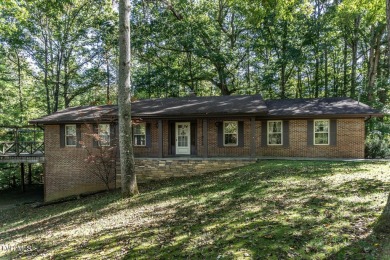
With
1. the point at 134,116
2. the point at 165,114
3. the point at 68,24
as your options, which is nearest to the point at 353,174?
the point at 165,114

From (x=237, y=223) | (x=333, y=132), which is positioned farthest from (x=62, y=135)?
(x=333, y=132)

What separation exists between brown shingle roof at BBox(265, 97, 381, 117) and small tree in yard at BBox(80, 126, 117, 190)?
8776mm

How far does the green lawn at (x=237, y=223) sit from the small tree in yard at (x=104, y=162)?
411cm

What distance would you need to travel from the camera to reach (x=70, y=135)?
15.6 meters

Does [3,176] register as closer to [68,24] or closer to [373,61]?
[68,24]

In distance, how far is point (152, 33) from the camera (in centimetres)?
2111

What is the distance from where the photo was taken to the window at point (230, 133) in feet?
48.6

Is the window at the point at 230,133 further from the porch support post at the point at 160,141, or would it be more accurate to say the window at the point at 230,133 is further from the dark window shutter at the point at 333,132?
the dark window shutter at the point at 333,132

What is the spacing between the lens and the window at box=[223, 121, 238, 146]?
14820 millimetres

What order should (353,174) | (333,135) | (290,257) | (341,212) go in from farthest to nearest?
1. (333,135)
2. (353,174)
3. (341,212)
4. (290,257)

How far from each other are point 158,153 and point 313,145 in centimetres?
856

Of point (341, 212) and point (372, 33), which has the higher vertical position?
point (372, 33)

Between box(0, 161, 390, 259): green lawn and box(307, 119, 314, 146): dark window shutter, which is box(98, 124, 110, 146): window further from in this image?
box(307, 119, 314, 146): dark window shutter

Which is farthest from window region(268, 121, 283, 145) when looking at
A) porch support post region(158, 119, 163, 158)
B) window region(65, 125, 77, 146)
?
window region(65, 125, 77, 146)
